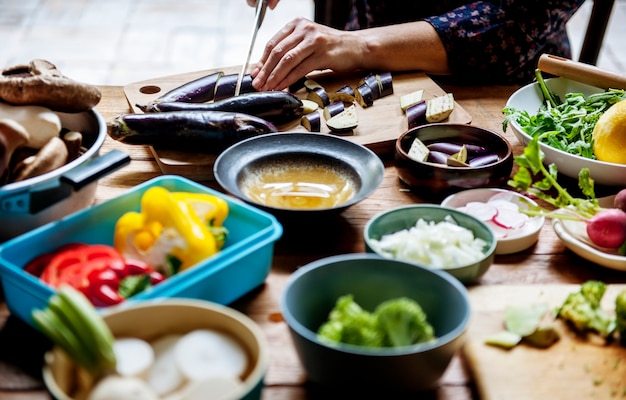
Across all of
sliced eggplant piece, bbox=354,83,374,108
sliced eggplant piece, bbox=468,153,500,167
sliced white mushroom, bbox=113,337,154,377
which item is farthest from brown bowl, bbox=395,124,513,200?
sliced white mushroom, bbox=113,337,154,377

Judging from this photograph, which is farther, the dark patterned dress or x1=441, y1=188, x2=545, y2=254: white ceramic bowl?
the dark patterned dress

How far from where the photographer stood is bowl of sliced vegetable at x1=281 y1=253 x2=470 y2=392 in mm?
949

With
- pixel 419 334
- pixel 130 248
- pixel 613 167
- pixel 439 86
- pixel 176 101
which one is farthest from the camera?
pixel 439 86

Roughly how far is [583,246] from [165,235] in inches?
27.3

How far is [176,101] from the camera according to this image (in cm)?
182

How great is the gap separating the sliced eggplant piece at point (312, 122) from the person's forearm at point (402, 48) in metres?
0.35

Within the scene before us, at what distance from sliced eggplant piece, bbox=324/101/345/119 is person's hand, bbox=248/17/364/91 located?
198 mm

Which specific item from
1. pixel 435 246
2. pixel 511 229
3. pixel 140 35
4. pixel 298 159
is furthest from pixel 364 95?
pixel 140 35

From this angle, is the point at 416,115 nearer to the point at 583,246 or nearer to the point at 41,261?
the point at 583,246

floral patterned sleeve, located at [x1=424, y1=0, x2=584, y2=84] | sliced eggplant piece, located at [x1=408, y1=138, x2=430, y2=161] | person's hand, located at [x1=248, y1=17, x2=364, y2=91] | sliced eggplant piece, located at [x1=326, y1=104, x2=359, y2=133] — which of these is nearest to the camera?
sliced eggplant piece, located at [x1=408, y1=138, x2=430, y2=161]

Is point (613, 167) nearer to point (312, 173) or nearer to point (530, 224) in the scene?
point (530, 224)

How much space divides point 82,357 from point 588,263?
0.87m

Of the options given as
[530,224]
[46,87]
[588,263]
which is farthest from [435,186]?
[46,87]

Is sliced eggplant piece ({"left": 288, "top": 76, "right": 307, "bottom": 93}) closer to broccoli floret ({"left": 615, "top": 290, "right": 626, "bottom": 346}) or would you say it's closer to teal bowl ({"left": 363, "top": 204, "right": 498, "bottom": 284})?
teal bowl ({"left": 363, "top": 204, "right": 498, "bottom": 284})
